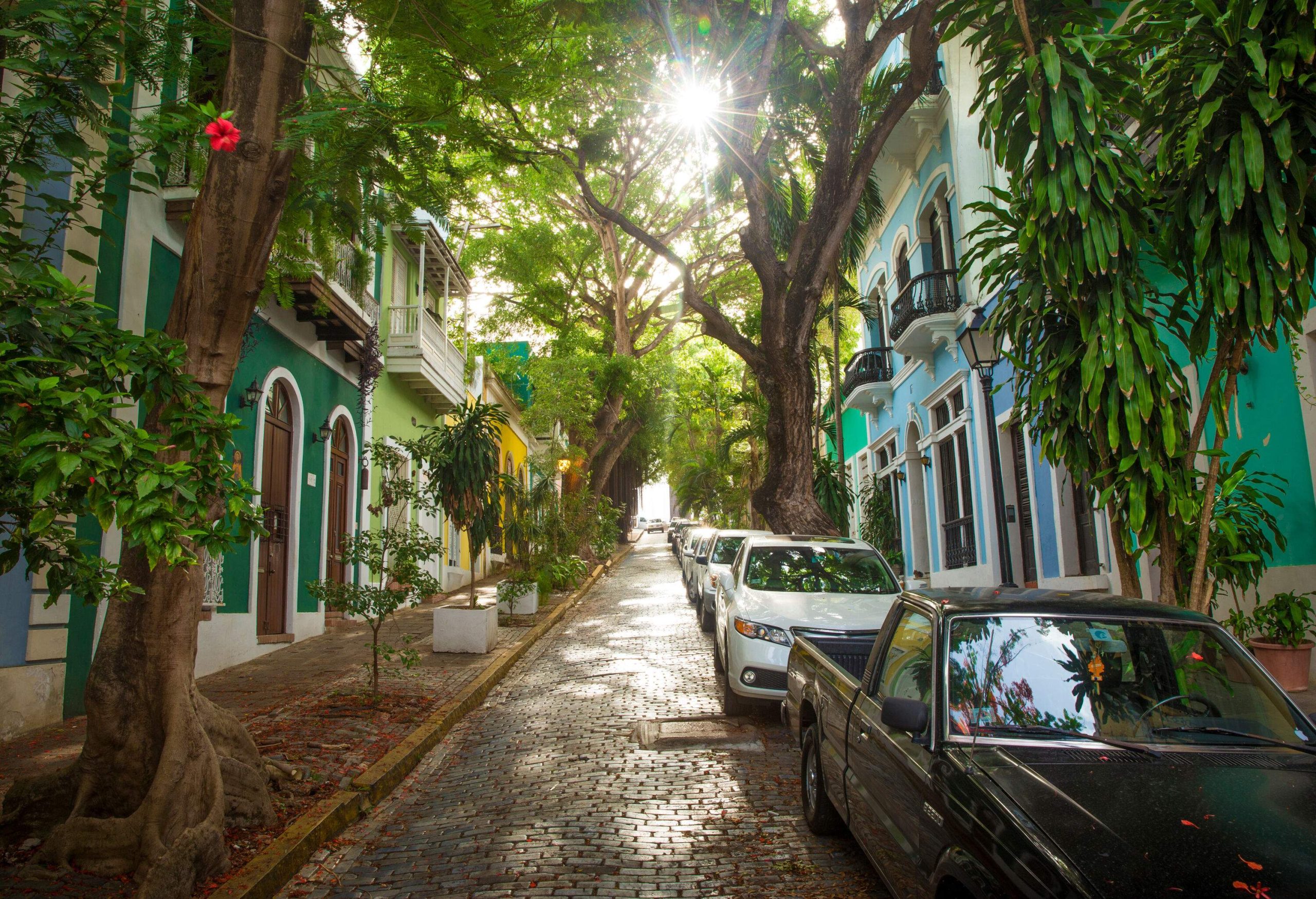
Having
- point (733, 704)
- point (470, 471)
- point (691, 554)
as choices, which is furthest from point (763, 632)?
point (691, 554)

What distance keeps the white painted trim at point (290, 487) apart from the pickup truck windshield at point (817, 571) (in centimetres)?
664

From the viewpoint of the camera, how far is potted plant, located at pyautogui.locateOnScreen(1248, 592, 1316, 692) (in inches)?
287

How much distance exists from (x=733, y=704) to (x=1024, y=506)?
27.8 feet

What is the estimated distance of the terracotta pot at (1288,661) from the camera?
728 cm

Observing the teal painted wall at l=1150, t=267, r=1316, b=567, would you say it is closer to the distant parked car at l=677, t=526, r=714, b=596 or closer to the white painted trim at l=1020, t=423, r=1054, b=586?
the white painted trim at l=1020, t=423, r=1054, b=586

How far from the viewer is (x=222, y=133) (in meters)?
4.29

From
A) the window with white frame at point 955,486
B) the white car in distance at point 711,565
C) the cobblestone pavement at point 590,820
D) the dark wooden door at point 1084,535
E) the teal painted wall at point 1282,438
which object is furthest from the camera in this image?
the window with white frame at point 955,486

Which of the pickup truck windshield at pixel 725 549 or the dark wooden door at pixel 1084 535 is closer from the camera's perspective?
the dark wooden door at pixel 1084 535

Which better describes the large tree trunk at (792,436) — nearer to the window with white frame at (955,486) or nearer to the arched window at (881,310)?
the window with white frame at (955,486)

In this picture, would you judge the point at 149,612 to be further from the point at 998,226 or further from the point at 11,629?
the point at 998,226

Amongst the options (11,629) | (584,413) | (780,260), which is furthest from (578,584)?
(11,629)

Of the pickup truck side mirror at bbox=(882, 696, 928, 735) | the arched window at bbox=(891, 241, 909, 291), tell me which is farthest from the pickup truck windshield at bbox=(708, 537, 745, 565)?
the pickup truck side mirror at bbox=(882, 696, 928, 735)

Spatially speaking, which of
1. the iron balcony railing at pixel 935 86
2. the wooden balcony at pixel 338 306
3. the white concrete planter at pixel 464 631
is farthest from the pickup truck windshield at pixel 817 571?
the iron balcony railing at pixel 935 86

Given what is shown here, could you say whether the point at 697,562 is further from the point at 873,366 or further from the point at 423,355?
the point at 873,366
